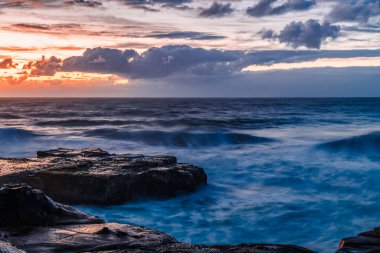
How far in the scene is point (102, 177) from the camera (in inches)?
355

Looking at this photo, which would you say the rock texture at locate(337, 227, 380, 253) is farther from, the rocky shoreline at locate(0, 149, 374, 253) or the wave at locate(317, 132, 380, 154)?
the wave at locate(317, 132, 380, 154)

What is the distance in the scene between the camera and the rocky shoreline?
4664mm

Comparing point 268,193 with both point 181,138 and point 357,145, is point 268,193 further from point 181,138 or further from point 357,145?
point 181,138

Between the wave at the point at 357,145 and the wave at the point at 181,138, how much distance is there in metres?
3.70

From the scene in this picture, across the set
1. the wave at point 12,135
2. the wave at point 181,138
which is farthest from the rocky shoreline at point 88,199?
the wave at point 12,135

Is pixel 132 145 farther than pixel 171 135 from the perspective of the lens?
No

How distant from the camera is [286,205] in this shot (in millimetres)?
10023

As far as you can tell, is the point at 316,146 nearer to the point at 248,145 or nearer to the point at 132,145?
the point at 248,145

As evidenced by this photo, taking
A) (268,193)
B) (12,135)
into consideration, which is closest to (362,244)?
(268,193)

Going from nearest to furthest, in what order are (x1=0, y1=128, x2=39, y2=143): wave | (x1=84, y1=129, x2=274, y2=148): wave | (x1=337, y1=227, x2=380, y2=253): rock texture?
(x1=337, y1=227, x2=380, y2=253): rock texture → (x1=84, y1=129, x2=274, y2=148): wave → (x1=0, y1=128, x2=39, y2=143): wave

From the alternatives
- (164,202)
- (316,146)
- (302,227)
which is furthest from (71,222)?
(316,146)

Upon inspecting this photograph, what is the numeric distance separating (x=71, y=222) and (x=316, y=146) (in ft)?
50.0

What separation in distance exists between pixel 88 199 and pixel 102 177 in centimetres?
53

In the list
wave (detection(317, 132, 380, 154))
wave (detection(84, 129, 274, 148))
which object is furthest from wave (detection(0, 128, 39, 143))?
wave (detection(317, 132, 380, 154))
